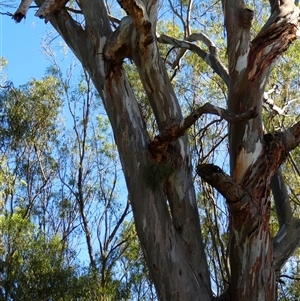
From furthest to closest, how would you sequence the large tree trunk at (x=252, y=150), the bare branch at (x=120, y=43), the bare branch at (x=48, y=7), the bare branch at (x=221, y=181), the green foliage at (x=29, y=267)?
the green foliage at (x=29, y=267)
the bare branch at (x=120, y=43)
the bare branch at (x=48, y=7)
the large tree trunk at (x=252, y=150)
the bare branch at (x=221, y=181)

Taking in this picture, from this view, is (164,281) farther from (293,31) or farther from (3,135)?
(3,135)

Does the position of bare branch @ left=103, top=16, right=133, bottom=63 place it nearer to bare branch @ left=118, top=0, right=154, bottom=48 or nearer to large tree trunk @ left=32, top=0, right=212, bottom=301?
large tree trunk @ left=32, top=0, right=212, bottom=301

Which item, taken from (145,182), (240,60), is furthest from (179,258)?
(240,60)

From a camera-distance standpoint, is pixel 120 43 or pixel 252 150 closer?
pixel 252 150

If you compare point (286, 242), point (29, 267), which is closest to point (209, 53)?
point (286, 242)

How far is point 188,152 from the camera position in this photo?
4.32 metres

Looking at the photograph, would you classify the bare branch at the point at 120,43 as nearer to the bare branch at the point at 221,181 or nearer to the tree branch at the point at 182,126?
the tree branch at the point at 182,126

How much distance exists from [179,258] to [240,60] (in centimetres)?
152

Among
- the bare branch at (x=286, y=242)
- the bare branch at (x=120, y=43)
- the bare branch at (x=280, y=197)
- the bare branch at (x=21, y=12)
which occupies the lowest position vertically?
the bare branch at (x=286, y=242)

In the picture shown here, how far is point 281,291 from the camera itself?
25.1ft

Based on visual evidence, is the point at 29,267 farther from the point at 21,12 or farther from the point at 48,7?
the point at 21,12

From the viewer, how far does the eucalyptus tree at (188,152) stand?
12.5ft

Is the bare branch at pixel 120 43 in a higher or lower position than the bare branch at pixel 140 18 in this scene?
higher

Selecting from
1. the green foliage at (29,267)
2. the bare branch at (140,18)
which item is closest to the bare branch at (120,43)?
the bare branch at (140,18)
